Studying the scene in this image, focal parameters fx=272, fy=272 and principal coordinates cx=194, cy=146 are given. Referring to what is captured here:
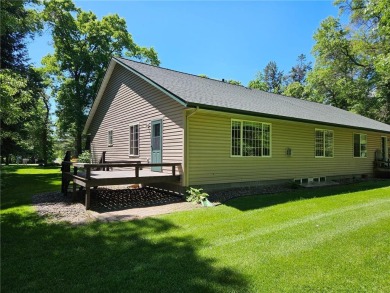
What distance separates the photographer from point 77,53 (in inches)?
1061

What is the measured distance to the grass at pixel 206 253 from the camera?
10.7 ft

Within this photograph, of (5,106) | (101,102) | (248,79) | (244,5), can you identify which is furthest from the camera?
(248,79)

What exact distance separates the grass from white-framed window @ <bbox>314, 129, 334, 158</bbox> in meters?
6.74

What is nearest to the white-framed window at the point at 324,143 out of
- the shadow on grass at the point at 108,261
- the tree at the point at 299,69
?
the shadow on grass at the point at 108,261

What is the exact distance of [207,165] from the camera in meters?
9.12

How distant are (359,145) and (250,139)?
9.15 m

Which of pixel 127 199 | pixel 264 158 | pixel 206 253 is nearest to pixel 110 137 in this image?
pixel 127 199

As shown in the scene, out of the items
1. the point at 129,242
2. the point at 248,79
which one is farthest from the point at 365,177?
the point at 248,79

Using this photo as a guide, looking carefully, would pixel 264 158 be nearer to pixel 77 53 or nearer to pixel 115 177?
pixel 115 177

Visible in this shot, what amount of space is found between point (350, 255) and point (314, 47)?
91.3 feet

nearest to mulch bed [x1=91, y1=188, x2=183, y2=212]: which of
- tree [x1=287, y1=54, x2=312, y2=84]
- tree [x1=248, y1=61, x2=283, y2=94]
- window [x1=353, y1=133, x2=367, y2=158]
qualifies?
window [x1=353, y1=133, x2=367, y2=158]

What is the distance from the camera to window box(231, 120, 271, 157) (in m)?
9.86

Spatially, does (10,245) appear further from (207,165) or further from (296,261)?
(207,165)

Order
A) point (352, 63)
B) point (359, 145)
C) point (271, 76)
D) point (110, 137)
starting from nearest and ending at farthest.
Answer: point (110, 137) → point (359, 145) → point (352, 63) → point (271, 76)
